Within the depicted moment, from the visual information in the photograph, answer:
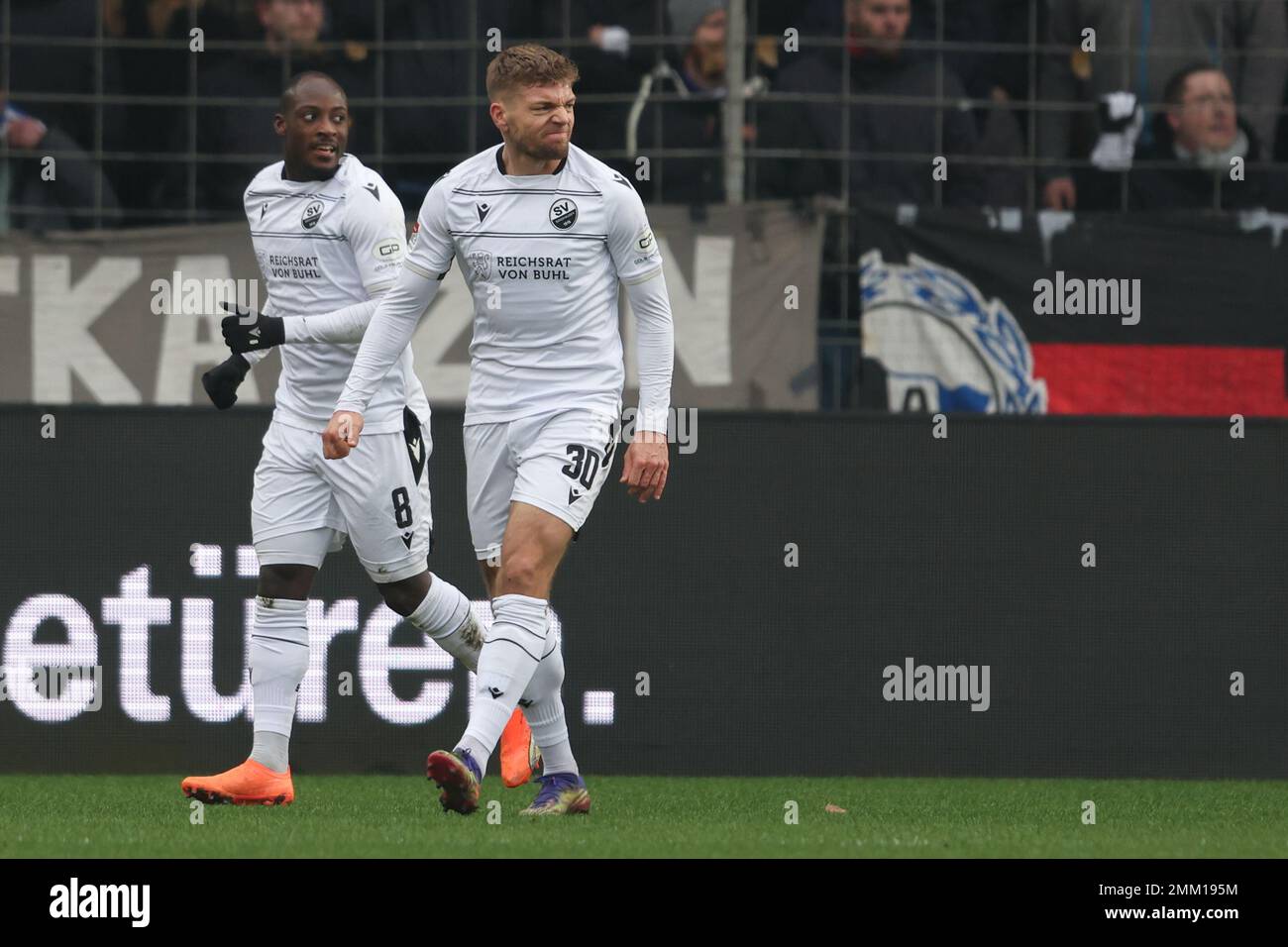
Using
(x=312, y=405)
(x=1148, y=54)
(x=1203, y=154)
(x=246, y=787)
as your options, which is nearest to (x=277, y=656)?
(x=246, y=787)

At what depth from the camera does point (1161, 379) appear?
1051cm

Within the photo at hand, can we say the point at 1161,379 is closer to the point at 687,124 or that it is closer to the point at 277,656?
the point at 687,124

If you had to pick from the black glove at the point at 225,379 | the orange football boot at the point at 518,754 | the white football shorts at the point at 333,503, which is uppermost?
the black glove at the point at 225,379

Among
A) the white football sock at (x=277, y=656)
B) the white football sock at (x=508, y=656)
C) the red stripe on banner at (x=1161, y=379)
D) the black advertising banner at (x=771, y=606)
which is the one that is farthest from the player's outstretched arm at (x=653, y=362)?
the red stripe on banner at (x=1161, y=379)

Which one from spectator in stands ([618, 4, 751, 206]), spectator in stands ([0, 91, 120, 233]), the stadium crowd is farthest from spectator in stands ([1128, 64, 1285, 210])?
spectator in stands ([0, 91, 120, 233])

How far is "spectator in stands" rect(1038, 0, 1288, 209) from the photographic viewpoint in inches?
459

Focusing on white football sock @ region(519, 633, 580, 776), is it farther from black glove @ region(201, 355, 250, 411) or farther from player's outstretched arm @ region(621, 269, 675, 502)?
black glove @ region(201, 355, 250, 411)

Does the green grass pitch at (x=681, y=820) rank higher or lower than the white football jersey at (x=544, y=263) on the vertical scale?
lower

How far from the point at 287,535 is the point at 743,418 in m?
2.14

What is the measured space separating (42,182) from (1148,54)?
5546 mm

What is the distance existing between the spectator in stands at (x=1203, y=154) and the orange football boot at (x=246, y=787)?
19.8 feet

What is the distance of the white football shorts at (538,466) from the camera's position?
266 inches

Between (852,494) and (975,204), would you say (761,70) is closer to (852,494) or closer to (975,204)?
(975,204)

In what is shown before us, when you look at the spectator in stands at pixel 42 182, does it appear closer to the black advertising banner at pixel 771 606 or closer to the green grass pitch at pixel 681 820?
the black advertising banner at pixel 771 606
